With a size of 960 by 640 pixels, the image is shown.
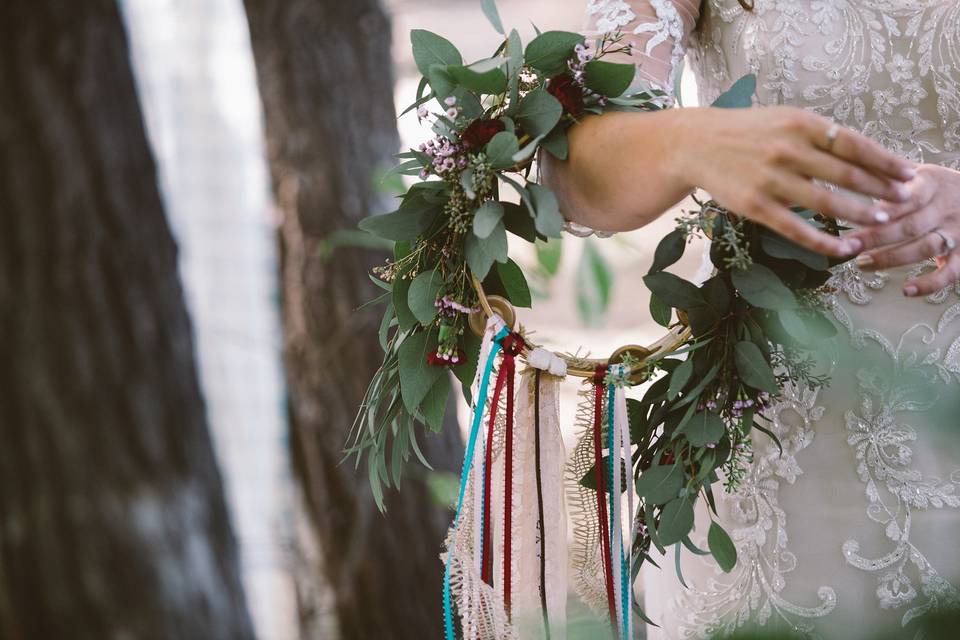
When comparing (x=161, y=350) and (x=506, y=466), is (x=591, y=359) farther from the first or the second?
(x=161, y=350)

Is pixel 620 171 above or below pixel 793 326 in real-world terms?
above

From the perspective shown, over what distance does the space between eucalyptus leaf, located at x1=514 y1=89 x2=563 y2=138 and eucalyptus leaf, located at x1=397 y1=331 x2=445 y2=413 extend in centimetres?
20

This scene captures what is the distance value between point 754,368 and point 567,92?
261mm

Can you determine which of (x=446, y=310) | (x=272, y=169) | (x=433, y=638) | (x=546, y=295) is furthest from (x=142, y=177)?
(x=446, y=310)

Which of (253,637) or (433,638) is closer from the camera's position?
(433,638)

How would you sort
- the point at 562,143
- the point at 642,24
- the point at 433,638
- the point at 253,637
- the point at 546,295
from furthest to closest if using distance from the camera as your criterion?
the point at 253,637, the point at 433,638, the point at 546,295, the point at 642,24, the point at 562,143

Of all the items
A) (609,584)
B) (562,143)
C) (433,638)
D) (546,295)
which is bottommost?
(433,638)

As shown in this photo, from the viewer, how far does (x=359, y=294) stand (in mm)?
1755

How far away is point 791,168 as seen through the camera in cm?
52

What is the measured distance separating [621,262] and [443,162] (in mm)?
1606

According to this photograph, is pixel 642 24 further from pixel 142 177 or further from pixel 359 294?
pixel 142 177

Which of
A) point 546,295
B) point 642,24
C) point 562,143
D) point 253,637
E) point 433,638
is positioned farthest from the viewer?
point 253,637

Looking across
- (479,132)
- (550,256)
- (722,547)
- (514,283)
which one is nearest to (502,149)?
(479,132)

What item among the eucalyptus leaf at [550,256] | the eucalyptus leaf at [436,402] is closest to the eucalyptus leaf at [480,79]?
the eucalyptus leaf at [436,402]
